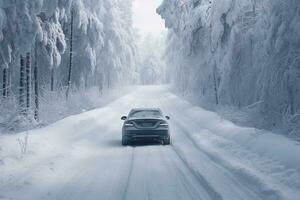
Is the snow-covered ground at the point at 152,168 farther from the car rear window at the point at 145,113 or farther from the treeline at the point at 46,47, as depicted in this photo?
the treeline at the point at 46,47

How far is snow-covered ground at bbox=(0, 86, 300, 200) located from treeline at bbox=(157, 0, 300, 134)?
1753mm

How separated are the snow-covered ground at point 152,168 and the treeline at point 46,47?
4.55 m

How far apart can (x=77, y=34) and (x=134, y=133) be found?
62.6 ft

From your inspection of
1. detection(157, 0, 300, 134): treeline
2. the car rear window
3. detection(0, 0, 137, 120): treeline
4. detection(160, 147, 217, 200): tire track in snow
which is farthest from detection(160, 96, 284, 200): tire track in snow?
detection(0, 0, 137, 120): treeline

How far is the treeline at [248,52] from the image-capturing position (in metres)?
15.8

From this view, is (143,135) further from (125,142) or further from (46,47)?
(46,47)

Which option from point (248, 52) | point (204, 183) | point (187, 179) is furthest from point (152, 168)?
point (248, 52)

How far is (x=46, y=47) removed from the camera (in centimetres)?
2453

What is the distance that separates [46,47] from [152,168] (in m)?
14.8

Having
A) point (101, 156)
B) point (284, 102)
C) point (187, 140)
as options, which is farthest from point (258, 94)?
point (101, 156)

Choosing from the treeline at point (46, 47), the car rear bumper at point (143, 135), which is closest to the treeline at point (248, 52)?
the car rear bumper at point (143, 135)

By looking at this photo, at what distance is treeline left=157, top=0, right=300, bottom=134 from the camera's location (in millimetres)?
15797

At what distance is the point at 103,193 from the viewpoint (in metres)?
8.57

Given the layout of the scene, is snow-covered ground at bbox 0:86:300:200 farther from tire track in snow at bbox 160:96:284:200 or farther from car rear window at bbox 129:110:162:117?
car rear window at bbox 129:110:162:117
